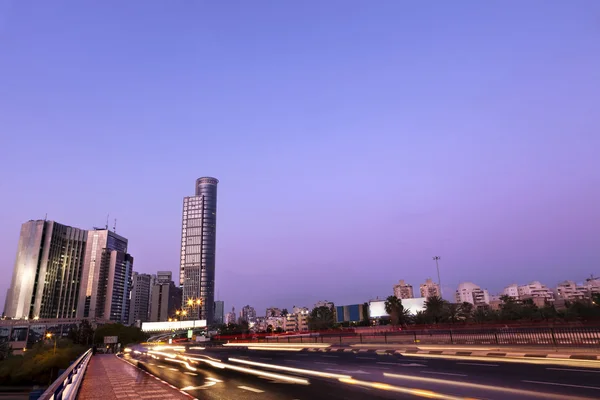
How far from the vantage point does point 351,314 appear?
15200cm

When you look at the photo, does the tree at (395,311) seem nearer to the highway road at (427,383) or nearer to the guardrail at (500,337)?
the guardrail at (500,337)

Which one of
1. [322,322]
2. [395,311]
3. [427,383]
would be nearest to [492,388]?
[427,383]

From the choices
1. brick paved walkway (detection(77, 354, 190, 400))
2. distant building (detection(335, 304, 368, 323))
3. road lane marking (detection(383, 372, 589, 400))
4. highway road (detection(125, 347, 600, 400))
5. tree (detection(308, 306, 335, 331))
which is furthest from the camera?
distant building (detection(335, 304, 368, 323))

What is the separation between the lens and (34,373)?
67.4m

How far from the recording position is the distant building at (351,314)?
149 meters

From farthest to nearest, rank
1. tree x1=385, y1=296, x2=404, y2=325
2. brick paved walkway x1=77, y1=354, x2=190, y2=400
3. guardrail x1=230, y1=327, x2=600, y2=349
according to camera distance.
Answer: tree x1=385, y1=296, x2=404, y2=325
guardrail x1=230, y1=327, x2=600, y2=349
brick paved walkway x1=77, y1=354, x2=190, y2=400

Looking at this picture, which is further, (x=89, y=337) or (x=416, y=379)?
(x=89, y=337)

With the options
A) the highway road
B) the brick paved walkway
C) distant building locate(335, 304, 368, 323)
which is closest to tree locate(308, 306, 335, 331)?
distant building locate(335, 304, 368, 323)

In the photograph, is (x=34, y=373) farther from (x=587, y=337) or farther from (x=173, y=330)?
(x=173, y=330)

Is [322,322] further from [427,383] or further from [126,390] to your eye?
[427,383]

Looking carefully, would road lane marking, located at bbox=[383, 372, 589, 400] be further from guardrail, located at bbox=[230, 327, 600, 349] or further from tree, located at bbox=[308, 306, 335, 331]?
tree, located at bbox=[308, 306, 335, 331]

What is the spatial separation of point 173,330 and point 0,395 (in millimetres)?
137338

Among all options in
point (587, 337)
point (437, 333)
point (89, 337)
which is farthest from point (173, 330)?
point (587, 337)

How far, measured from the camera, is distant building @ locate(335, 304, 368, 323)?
489 feet
